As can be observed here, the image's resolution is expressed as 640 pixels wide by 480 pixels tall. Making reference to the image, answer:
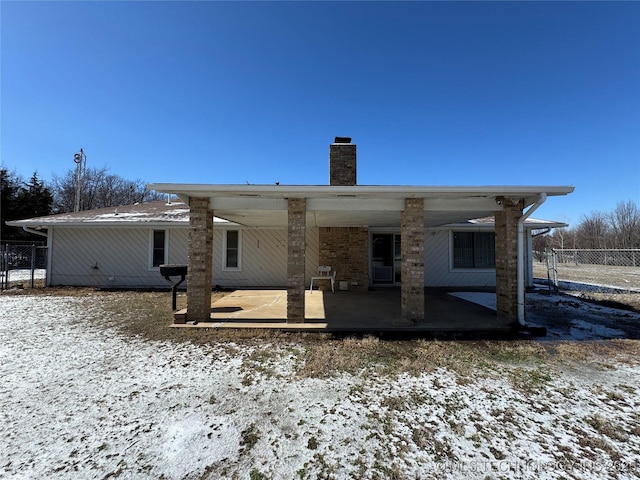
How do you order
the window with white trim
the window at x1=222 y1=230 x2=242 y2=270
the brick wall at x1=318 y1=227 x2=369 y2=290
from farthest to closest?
the window with white trim, the window at x1=222 y1=230 x2=242 y2=270, the brick wall at x1=318 y1=227 x2=369 y2=290

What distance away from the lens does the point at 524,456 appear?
2.22 meters

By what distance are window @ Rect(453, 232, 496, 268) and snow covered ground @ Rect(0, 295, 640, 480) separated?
7420 mm

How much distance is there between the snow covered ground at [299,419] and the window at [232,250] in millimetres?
6684

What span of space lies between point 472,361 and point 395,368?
3.78 ft

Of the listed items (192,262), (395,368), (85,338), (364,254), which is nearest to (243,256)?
(364,254)

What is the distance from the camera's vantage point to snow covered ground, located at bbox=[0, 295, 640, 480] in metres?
2.11

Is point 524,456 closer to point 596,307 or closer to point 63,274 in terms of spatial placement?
point 596,307

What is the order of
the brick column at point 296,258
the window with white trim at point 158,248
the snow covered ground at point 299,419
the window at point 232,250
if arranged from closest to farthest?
the snow covered ground at point 299,419 < the brick column at point 296,258 < the window at point 232,250 < the window with white trim at point 158,248

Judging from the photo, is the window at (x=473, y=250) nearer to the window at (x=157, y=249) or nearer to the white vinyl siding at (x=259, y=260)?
the white vinyl siding at (x=259, y=260)

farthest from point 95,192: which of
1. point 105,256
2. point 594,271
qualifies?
point 594,271

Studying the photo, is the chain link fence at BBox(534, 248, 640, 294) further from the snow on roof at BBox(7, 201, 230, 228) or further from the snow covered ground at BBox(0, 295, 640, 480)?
the snow on roof at BBox(7, 201, 230, 228)

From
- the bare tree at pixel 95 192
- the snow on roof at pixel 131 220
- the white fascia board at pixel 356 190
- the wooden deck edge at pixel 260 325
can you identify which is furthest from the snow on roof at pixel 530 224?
the bare tree at pixel 95 192

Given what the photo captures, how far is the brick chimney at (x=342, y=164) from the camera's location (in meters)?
8.04

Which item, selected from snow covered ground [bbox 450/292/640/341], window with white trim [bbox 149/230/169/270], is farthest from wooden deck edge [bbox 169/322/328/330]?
window with white trim [bbox 149/230/169/270]
